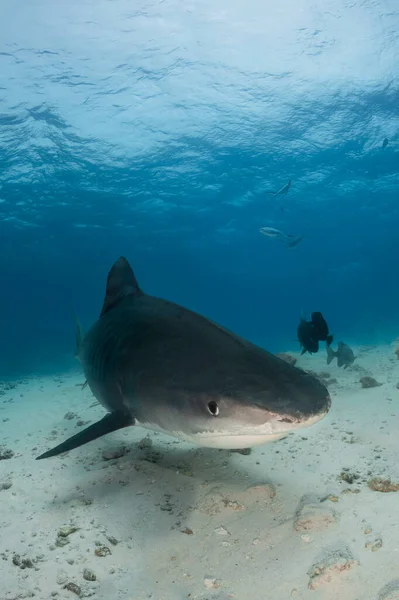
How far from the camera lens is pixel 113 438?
5836 millimetres

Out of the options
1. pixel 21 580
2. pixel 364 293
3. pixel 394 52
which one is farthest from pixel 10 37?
pixel 364 293

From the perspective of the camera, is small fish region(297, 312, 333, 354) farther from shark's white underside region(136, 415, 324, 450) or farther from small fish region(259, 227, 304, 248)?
shark's white underside region(136, 415, 324, 450)

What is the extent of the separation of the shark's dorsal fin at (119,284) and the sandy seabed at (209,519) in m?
1.74

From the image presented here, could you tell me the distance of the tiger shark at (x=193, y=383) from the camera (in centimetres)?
233

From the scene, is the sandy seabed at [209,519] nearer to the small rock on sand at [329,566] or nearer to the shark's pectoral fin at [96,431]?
the small rock on sand at [329,566]

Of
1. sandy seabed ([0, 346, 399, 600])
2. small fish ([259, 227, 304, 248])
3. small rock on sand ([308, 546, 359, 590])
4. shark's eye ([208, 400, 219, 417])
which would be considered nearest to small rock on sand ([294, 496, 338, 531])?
sandy seabed ([0, 346, 399, 600])

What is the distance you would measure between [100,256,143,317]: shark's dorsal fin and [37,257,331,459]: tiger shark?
14.3 inches

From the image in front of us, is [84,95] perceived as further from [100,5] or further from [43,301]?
[43,301]

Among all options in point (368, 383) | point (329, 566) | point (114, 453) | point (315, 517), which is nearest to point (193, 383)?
point (329, 566)

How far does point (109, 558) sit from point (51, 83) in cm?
1871

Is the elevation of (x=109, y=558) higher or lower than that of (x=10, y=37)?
lower

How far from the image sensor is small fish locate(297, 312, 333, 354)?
7695 mm

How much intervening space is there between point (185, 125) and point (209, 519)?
71.0 ft

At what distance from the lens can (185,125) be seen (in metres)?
22.1
